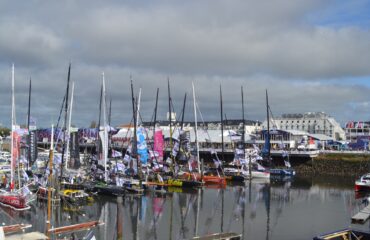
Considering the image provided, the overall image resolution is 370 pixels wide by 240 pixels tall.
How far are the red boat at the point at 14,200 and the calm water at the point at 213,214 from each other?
960 millimetres

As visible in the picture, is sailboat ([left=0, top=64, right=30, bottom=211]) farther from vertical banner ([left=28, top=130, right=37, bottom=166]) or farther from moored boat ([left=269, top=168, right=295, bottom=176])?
moored boat ([left=269, top=168, right=295, bottom=176])

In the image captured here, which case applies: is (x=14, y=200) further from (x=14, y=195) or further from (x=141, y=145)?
(x=141, y=145)

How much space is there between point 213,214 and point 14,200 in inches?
841

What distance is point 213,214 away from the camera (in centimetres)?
5028

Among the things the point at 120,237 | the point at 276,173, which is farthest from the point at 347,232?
the point at 276,173

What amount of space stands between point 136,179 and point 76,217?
2447cm

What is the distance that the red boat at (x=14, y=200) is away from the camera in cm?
4928

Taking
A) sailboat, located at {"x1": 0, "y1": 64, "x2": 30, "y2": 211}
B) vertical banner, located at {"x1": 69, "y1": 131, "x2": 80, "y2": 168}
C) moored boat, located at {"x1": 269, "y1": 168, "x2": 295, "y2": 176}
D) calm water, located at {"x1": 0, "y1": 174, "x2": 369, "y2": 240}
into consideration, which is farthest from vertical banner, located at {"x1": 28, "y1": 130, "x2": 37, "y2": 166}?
moored boat, located at {"x1": 269, "y1": 168, "x2": 295, "y2": 176}

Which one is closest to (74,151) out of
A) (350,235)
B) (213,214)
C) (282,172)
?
(213,214)


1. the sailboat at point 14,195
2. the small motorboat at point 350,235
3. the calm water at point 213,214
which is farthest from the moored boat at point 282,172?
the small motorboat at point 350,235

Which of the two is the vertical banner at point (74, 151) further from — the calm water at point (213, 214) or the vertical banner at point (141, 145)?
the calm water at point (213, 214)

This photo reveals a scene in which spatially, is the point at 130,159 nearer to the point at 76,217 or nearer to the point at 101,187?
the point at 101,187

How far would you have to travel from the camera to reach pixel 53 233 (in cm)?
3238

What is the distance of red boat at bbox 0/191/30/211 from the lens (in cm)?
4928
